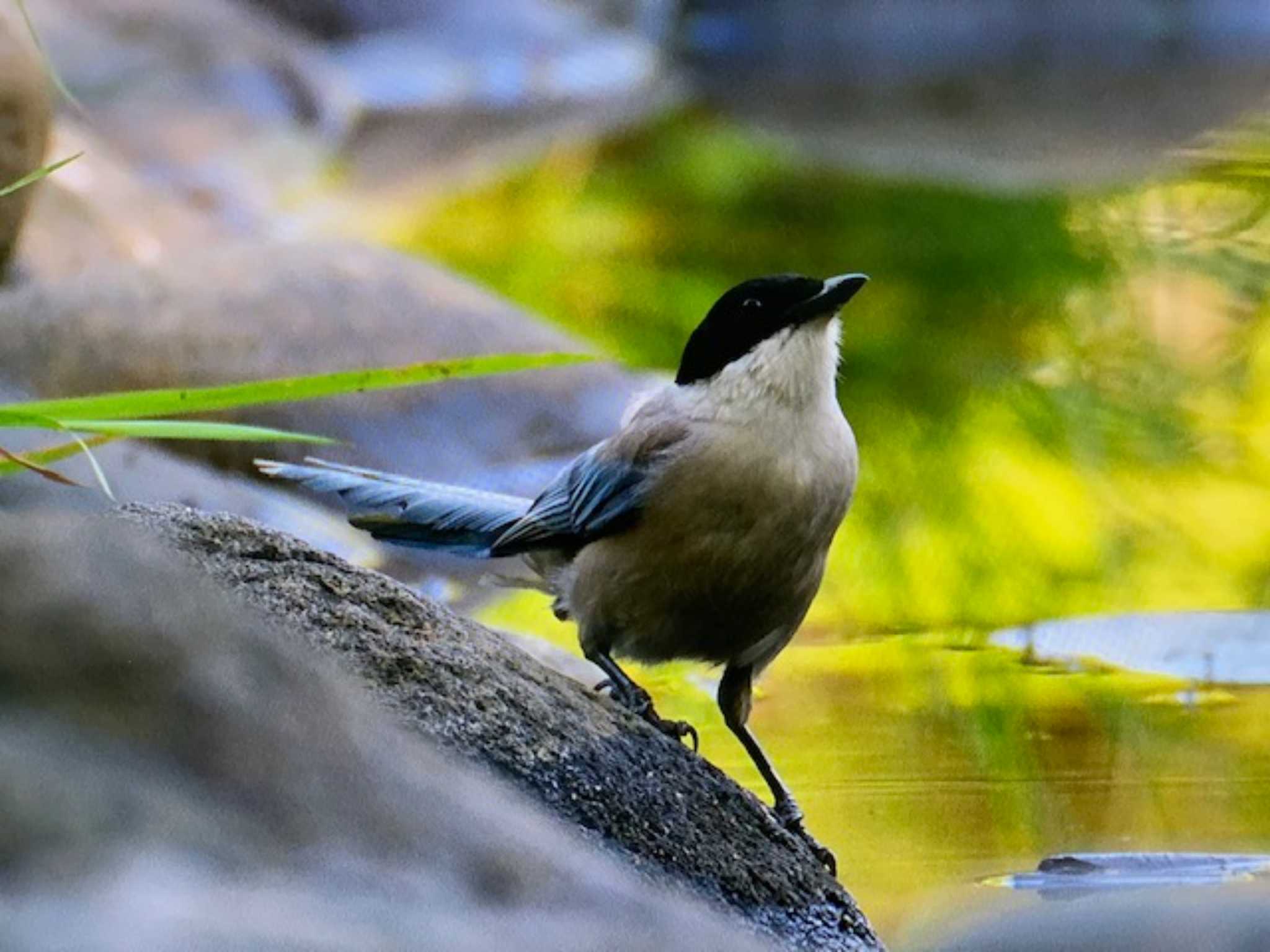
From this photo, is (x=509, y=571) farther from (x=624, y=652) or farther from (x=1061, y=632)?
(x=1061, y=632)

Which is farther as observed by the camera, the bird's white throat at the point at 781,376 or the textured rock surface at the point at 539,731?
the bird's white throat at the point at 781,376

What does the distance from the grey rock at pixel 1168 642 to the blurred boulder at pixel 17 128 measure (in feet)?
12.5

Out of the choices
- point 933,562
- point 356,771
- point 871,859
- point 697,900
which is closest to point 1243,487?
point 933,562

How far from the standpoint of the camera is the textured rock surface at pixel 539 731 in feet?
10.6

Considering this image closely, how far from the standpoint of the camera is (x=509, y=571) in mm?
5004

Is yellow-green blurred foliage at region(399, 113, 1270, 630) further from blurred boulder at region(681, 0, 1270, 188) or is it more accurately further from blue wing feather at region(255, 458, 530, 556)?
blue wing feather at region(255, 458, 530, 556)

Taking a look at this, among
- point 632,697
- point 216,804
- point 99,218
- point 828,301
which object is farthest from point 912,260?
point 216,804

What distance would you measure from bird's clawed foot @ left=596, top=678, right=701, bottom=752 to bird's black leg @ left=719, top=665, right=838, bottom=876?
0.14 m

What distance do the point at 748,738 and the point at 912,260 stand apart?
6.02 m

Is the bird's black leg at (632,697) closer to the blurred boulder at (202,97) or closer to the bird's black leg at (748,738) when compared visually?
the bird's black leg at (748,738)

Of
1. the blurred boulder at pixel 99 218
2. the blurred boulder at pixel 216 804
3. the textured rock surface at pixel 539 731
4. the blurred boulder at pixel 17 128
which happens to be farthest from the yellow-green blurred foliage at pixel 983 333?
the blurred boulder at pixel 216 804

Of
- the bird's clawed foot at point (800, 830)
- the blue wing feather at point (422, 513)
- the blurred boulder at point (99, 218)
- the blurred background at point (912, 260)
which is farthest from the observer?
the blurred boulder at point (99, 218)

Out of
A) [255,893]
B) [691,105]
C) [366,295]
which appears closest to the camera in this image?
[255,893]

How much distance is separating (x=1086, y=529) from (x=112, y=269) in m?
3.35
